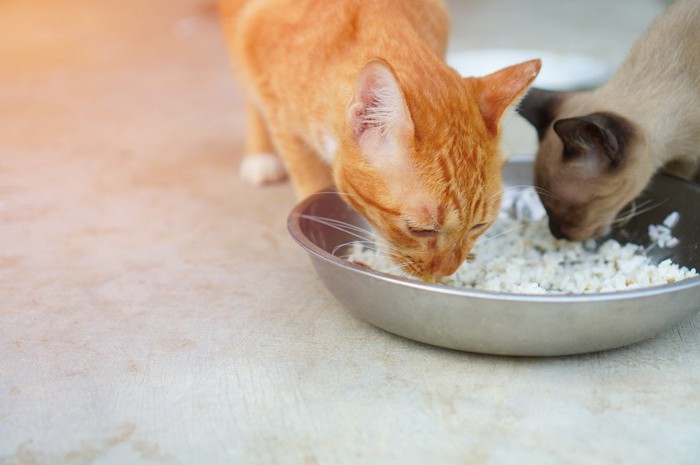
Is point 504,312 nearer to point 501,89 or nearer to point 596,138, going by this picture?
point 501,89

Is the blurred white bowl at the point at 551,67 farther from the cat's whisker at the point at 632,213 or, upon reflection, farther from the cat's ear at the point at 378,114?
the cat's ear at the point at 378,114

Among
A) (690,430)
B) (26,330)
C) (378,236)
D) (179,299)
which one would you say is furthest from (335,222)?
(690,430)

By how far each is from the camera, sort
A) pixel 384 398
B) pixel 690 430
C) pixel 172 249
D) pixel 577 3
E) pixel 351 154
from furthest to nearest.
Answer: pixel 577 3 → pixel 172 249 → pixel 351 154 → pixel 384 398 → pixel 690 430

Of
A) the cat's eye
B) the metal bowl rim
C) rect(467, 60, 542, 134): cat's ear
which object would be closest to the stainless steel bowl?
the metal bowl rim

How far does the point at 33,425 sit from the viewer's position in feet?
4.87

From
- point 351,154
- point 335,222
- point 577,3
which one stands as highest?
point 351,154

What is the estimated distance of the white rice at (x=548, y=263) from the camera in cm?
187

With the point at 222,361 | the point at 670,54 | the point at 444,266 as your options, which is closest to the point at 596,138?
the point at 670,54

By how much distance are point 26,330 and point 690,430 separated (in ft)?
4.96

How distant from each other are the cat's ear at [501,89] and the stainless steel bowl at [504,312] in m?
0.45

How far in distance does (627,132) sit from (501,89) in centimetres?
45

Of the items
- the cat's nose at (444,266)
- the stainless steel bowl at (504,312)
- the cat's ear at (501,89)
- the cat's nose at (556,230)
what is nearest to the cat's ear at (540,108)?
the cat's nose at (556,230)

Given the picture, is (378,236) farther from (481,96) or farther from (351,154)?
(481,96)

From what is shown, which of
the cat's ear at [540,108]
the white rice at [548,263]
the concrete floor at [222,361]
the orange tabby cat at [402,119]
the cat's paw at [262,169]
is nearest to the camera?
the concrete floor at [222,361]
